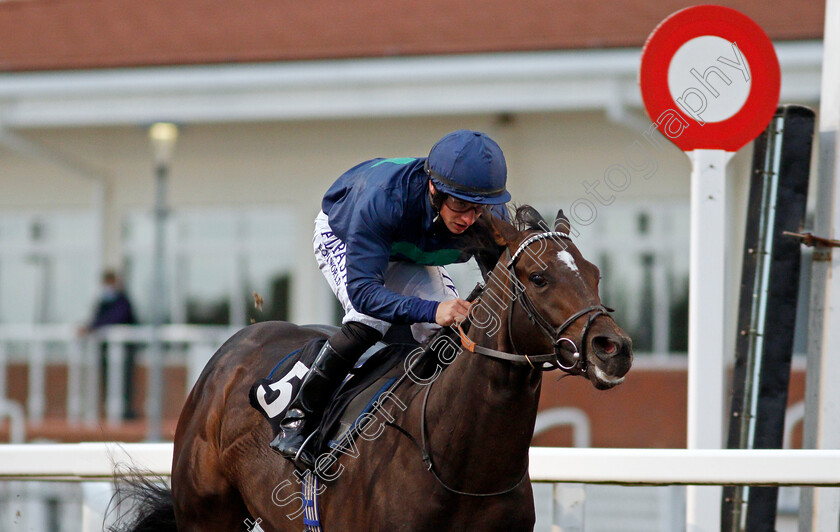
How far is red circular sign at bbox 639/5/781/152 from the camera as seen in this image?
3.49m

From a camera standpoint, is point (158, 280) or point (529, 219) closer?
point (529, 219)

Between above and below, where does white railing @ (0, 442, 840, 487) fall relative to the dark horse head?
below

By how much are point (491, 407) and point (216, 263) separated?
941 centimetres

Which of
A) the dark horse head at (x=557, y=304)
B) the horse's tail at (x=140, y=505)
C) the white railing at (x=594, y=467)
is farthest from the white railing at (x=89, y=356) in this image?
the dark horse head at (x=557, y=304)

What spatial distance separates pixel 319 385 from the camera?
337 centimetres

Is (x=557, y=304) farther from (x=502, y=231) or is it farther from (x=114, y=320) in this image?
(x=114, y=320)

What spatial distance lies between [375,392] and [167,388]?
8.19 m

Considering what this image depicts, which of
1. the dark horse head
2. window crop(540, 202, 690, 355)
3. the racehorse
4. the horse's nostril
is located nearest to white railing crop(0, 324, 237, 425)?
window crop(540, 202, 690, 355)

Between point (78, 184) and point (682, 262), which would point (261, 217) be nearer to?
point (78, 184)

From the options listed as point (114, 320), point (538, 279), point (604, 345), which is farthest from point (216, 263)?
point (604, 345)

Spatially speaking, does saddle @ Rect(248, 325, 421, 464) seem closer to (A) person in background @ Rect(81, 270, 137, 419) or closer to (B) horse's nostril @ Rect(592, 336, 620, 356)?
(B) horse's nostril @ Rect(592, 336, 620, 356)

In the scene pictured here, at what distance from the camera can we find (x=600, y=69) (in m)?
9.09

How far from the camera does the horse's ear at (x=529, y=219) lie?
2867mm

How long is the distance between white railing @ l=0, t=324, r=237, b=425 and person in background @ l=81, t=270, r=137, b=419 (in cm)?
5
